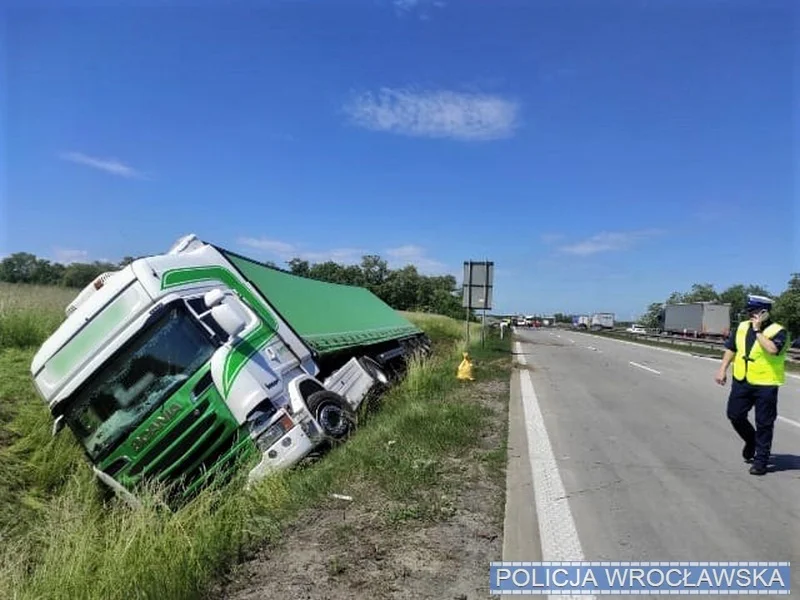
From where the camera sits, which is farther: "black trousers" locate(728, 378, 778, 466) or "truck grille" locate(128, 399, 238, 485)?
"black trousers" locate(728, 378, 778, 466)

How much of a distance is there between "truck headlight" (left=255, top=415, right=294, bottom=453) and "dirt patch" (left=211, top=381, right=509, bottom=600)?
1166 millimetres

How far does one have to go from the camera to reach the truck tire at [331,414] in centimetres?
732

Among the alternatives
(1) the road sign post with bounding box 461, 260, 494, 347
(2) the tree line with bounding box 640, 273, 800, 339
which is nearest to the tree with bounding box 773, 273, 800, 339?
(2) the tree line with bounding box 640, 273, 800, 339

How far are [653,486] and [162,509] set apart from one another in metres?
4.66

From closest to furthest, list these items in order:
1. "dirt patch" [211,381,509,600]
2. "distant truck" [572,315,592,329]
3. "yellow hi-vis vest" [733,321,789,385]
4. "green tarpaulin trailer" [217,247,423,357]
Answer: "dirt patch" [211,381,509,600]
"yellow hi-vis vest" [733,321,789,385]
"green tarpaulin trailer" [217,247,423,357]
"distant truck" [572,315,592,329]

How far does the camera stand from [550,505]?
5.57 metres

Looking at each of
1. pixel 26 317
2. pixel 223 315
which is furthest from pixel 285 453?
pixel 26 317

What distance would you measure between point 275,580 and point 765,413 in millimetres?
A: 5338

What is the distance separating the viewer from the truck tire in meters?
7.32

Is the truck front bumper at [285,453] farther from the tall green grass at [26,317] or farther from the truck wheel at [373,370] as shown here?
the tall green grass at [26,317]

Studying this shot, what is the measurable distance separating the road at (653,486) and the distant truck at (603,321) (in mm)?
105888

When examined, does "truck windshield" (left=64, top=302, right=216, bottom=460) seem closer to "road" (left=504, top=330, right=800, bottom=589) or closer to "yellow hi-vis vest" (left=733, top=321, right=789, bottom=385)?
"road" (left=504, top=330, right=800, bottom=589)

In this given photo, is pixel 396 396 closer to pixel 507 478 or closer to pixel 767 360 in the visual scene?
pixel 507 478

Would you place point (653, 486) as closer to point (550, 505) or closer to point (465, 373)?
point (550, 505)
